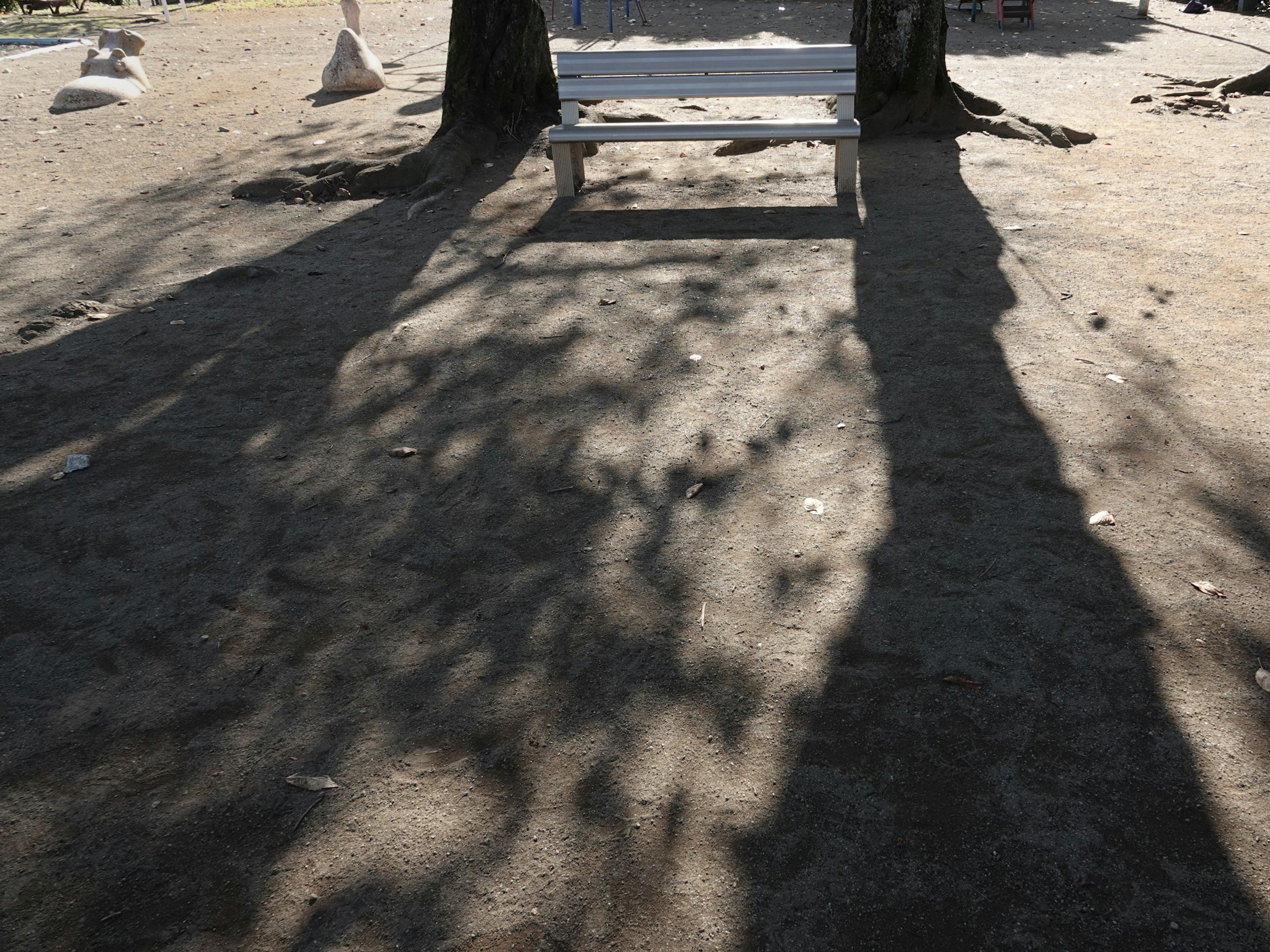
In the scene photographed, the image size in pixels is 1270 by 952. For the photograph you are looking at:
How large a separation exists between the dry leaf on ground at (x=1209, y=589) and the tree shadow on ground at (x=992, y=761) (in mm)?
213

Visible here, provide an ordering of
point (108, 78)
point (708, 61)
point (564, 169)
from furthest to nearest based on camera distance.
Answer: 1. point (108, 78)
2. point (564, 169)
3. point (708, 61)

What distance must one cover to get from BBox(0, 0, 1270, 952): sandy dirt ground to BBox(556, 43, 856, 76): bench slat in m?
1.02

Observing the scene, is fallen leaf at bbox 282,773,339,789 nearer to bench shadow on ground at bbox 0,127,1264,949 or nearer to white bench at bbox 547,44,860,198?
bench shadow on ground at bbox 0,127,1264,949

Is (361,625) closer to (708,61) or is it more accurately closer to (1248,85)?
(708,61)

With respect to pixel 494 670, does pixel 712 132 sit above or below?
above

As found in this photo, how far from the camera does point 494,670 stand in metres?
2.90

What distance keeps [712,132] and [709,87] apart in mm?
383

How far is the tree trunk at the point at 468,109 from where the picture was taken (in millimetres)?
7590

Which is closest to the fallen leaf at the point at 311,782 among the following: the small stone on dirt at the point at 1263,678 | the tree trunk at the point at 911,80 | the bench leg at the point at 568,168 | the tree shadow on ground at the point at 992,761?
the tree shadow on ground at the point at 992,761

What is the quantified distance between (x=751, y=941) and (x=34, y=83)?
46.2 feet

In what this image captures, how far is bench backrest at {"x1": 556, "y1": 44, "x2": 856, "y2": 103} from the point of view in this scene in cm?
664

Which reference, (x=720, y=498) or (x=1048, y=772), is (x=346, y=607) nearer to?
(x=720, y=498)

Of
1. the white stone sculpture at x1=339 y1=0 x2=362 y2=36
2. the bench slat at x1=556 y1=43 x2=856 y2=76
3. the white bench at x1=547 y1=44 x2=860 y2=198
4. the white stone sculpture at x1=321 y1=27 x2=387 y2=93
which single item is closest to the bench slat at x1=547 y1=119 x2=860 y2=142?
the white bench at x1=547 y1=44 x2=860 y2=198

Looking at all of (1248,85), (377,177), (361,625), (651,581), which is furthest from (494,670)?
(1248,85)
